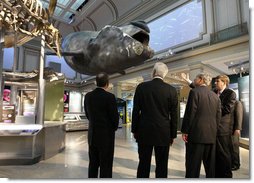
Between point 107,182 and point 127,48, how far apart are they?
135 cm

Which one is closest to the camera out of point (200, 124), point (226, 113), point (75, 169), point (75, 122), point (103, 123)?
point (103, 123)

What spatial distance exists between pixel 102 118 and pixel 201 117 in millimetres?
953

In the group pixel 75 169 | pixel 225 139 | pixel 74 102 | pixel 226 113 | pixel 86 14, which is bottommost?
pixel 75 169

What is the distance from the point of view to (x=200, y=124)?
2051mm

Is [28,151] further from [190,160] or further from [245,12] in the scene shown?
[245,12]

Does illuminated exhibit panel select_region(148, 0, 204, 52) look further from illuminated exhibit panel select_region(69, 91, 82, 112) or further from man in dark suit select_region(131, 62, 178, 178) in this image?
man in dark suit select_region(131, 62, 178, 178)

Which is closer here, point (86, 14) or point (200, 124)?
point (200, 124)

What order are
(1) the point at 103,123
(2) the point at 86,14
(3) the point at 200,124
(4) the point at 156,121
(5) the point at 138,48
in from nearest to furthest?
(4) the point at 156,121
(1) the point at 103,123
(3) the point at 200,124
(5) the point at 138,48
(2) the point at 86,14

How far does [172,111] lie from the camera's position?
187 centimetres

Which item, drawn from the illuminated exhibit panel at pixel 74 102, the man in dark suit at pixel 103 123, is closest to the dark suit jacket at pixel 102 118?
the man in dark suit at pixel 103 123

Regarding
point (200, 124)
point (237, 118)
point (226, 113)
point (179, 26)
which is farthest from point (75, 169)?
point (179, 26)

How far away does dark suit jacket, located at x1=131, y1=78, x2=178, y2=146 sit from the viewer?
181 cm

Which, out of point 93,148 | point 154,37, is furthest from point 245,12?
point 93,148

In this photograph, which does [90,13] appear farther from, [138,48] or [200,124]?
[200,124]
